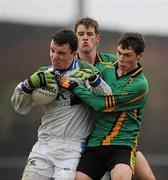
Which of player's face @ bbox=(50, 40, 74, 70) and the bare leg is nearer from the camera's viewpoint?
player's face @ bbox=(50, 40, 74, 70)

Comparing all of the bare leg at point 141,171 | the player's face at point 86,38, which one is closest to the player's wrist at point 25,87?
→ the player's face at point 86,38

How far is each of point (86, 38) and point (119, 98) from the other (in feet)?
2.41

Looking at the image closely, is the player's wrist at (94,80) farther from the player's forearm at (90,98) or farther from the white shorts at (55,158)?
the white shorts at (55,158)

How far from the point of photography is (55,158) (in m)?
7.29

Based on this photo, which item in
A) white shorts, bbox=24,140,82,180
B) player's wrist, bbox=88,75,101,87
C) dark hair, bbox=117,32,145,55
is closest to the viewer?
player's wrist, bbox=88,75,101,87

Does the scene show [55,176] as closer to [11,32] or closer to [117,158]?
[117,158]

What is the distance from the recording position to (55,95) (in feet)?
23.8

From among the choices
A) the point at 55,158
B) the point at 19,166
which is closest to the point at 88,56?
the point at 55,158

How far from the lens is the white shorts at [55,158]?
7.24m

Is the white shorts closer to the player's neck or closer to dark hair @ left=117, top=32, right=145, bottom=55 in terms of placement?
the player's neck

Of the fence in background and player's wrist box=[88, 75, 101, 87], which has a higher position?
player's wrist box=[88, 75, 101, 87]

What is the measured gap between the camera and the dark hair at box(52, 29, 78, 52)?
7191 millimetres

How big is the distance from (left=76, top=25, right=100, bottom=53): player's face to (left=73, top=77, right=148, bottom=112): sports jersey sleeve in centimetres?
57

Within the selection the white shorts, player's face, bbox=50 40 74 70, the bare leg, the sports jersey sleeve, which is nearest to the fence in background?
the bare leg
